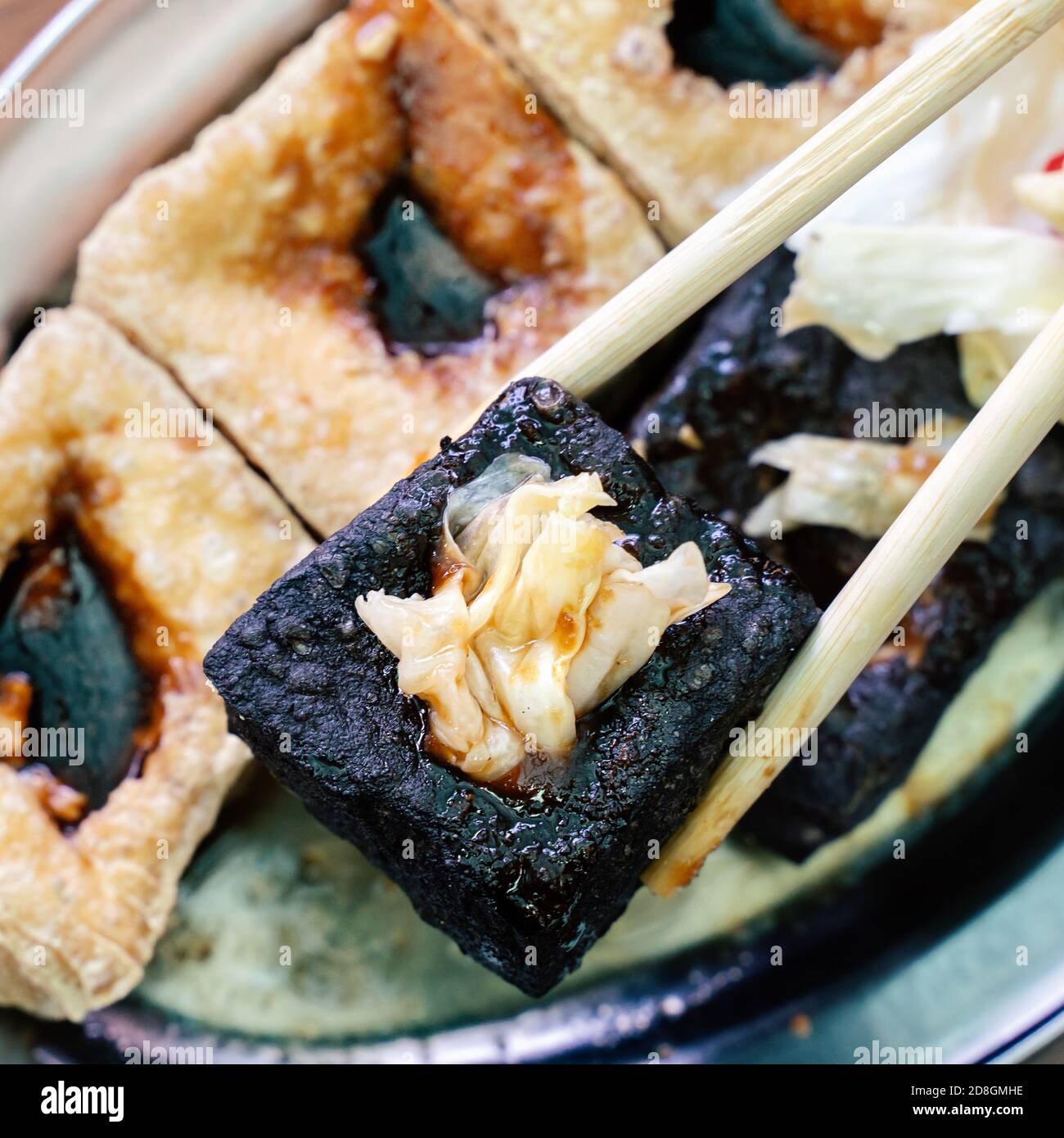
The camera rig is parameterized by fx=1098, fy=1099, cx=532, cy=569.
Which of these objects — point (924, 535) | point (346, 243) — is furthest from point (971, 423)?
point (346, 243)

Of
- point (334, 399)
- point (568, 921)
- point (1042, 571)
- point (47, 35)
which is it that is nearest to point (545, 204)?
point (334, 399)

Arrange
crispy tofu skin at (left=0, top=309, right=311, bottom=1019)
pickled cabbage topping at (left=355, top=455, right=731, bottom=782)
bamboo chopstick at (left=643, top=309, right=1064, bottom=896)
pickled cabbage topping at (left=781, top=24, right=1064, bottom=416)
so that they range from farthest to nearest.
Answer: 1. pickled cabbage topping at (left=781, top=24, right=1064, bottom=416)
2. crispy tofu skin at (left=0, top=309, right=311, bottom=1019)
3. bamboo chopstick at (left=643, top=309, right=1064, bottom=896)
4. pickled cabbage topping at (left=355, top=455, right=731, bottom=782)

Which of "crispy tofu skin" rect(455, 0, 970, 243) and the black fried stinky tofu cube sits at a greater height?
"crispy tofu skin" rect(455, 0, 970, 243)

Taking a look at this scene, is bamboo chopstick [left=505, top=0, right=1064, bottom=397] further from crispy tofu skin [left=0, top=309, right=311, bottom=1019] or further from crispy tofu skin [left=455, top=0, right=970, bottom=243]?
crispy tofu skin [left=0, top=309, right=311, bottom=1019]

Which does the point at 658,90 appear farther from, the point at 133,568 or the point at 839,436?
the point at 133,568

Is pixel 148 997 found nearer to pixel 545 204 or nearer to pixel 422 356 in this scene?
pixel 422 356

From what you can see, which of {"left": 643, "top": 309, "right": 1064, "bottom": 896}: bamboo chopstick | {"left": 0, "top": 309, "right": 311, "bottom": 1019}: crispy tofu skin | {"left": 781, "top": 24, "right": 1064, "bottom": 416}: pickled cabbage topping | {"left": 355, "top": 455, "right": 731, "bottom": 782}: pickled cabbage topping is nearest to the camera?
{"left": 355, "top": 455, "right": 731, "bottom": 782}: pickled cabbage topping

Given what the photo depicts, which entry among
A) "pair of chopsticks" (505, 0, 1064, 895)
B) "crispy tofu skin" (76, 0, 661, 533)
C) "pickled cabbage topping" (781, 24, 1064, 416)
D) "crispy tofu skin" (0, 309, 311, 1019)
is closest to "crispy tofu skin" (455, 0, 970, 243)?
"crispy tofu skin" (76, 0, 661, 533)
